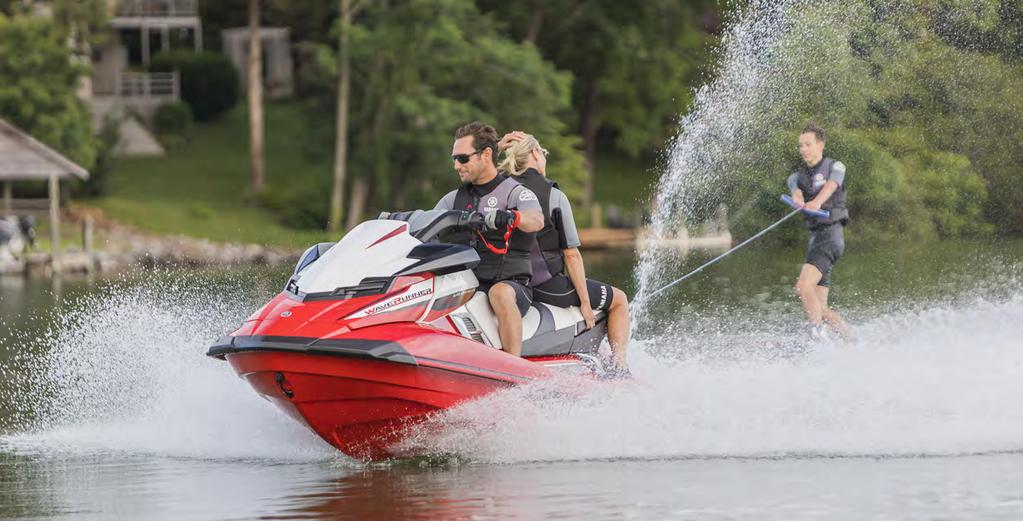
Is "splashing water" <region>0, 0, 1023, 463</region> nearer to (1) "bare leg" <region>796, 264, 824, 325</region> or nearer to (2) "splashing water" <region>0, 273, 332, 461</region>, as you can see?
(2) "splashing water" <region>0, 273, 332, 461</region>

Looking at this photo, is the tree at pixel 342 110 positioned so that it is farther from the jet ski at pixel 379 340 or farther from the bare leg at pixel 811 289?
the jet ski at pixel 379 340

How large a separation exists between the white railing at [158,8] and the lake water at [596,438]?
3853 cm

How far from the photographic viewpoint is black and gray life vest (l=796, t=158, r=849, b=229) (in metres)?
12.2

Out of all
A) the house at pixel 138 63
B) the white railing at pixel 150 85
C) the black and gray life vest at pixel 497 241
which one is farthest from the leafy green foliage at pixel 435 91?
the black and gray life vest at pixel 497 241

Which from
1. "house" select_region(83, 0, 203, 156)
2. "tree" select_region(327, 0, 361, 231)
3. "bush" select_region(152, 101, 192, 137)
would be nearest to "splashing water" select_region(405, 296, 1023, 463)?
"tree" select_region(327, 0, 361, 231)

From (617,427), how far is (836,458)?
1.18 metres

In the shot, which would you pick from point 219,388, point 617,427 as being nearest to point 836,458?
point 617,427

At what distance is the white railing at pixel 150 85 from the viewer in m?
48.5

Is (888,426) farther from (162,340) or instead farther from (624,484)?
(162,340)

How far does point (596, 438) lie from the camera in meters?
9.37

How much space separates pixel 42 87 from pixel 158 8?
11.3 m

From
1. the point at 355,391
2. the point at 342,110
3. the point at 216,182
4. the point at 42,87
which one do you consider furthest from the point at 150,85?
the point at 355,391

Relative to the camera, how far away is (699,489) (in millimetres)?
Answer: 8281

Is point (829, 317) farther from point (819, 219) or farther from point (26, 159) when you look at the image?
point (26, 159)
